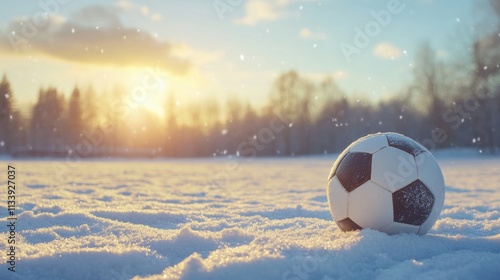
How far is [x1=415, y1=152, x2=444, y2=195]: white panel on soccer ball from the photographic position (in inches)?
132

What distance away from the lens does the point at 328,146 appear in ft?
162

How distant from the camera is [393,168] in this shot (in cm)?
331

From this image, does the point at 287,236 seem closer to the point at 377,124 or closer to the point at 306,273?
the point at 306,273

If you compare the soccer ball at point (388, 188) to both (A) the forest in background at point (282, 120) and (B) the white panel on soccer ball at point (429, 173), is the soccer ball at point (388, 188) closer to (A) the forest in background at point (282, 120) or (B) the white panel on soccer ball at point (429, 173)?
(B) the white panel on soccer ball at point (429, 173)

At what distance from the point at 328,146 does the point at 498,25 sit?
23900 millimetres

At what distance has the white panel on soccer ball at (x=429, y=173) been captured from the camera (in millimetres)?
3342

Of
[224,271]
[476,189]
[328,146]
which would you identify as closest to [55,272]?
[224,271]

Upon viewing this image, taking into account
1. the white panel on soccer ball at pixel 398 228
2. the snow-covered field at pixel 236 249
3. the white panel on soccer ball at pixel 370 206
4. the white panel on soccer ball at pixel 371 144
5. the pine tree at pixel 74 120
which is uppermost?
the pine tree at pixel 74 120

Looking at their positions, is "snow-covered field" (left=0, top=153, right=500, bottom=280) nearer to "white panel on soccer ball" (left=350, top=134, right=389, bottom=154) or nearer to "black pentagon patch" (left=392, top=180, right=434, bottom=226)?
"black pentagon patch" (left=392, top=180, right=434, bottom=226)

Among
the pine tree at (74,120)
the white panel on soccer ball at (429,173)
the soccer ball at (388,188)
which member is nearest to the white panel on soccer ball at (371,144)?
the soccer ball at (388,188)

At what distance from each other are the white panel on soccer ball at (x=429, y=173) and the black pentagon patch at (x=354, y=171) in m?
0.42

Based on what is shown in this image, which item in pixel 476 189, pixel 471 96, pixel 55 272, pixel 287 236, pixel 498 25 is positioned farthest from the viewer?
pixel 471 96

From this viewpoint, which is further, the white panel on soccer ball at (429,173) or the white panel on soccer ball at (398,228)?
the white panel on soccer ball at (429,173)

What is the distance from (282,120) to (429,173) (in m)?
47.3
